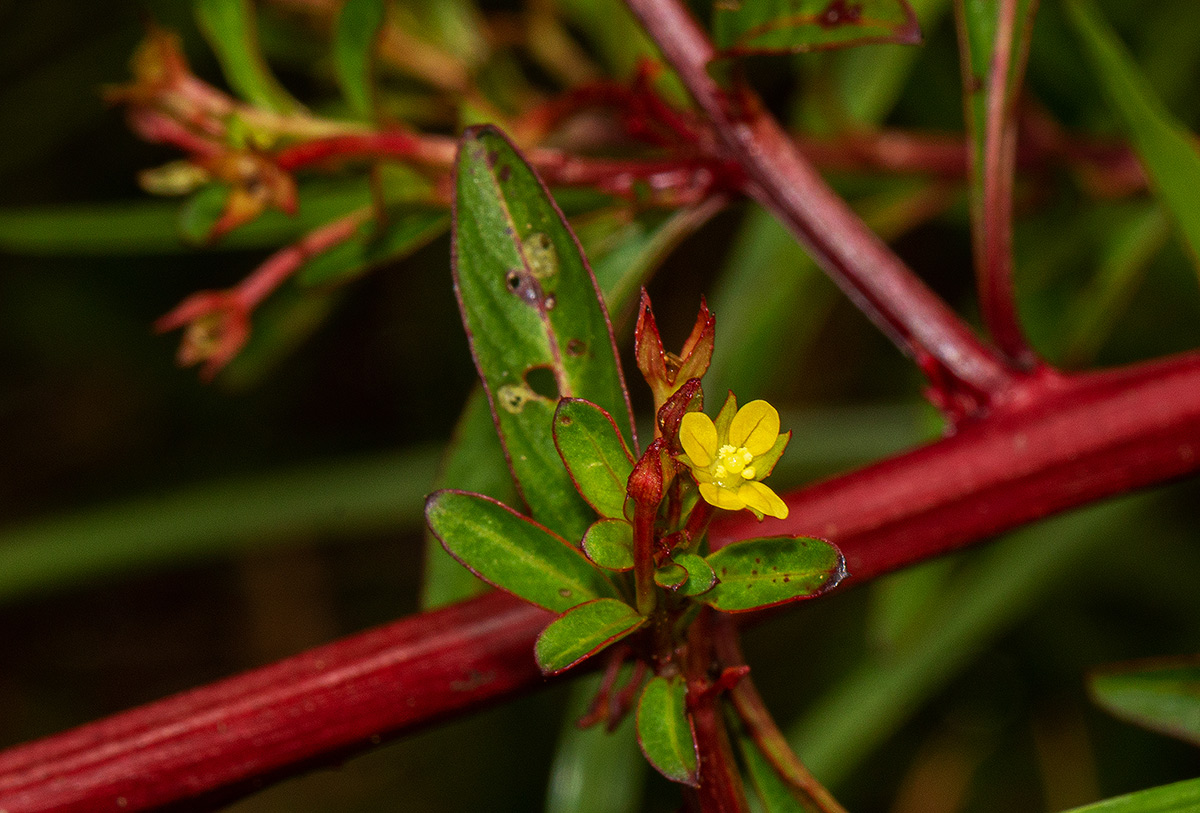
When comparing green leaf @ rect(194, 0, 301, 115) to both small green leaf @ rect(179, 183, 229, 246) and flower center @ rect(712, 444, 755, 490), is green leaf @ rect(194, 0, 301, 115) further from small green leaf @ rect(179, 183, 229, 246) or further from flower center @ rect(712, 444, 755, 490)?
flower center @ rect(712, 444, 755, 490)

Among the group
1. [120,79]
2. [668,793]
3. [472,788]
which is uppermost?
[120,79]

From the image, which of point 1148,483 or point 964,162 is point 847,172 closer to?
point 964,162

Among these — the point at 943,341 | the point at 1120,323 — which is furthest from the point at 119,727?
→ the point at 1120,323

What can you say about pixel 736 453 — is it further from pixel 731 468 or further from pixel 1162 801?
pixel 1162 801

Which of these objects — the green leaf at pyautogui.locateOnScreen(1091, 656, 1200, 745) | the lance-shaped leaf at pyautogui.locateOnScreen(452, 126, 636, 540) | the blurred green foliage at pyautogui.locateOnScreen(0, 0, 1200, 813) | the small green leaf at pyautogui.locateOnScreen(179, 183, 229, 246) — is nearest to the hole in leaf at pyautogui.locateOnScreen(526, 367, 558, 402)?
the lance-shaped leaf at pyautogui.locateOnScreen(452, 126, 636, 540)

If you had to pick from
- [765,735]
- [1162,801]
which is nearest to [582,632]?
[765,735]

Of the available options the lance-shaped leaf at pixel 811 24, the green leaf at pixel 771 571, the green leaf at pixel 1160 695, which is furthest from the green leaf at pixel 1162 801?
the lance-shaped leaf at pixel 811 24
